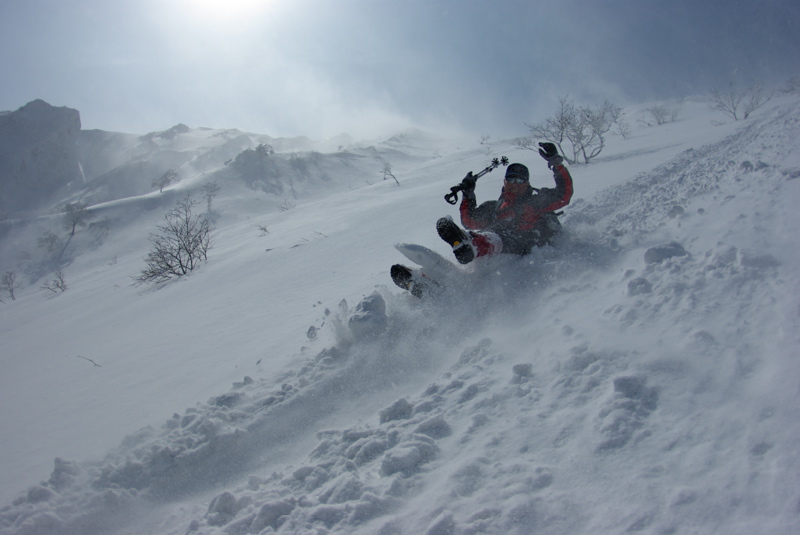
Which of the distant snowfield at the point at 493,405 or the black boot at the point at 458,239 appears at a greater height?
the black boot at the point at 458,239

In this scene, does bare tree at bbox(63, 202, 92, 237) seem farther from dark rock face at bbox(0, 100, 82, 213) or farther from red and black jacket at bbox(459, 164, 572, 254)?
dark rock face at bbox(0, 100, 82, 213)

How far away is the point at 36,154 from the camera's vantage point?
263 ft

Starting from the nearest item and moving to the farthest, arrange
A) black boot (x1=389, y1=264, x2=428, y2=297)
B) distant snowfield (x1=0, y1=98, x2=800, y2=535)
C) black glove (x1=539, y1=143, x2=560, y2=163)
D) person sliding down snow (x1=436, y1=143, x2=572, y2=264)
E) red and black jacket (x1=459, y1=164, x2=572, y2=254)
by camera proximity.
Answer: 1. distant snowfield (x1=0, y1=98, x2=800, y2=535)
2. person sliding down snow (x1=436, y1=143, x2=572, y2=264)
3. black boot (x1=389, y1=264, x2=428, y2=297)
4. red and black jacket (x1=459, y1=164, x2=572, y2=254)
5. black glove (x1=539, y1=143, x2=560, y2=163)

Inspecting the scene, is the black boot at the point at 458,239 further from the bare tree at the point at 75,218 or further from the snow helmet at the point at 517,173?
the bare tree at the point at 75,218

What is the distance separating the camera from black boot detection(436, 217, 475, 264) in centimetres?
337

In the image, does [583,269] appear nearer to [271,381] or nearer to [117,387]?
[271,381]

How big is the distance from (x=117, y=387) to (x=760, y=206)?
5662 mm

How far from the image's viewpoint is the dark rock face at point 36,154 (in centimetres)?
7731

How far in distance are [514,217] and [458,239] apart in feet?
4.49

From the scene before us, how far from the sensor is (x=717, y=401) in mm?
1468

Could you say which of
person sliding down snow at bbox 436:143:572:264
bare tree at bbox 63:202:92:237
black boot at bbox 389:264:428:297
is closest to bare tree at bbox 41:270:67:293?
black boot at bbox 389:264:428:297

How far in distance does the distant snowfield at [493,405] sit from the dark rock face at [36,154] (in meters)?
100

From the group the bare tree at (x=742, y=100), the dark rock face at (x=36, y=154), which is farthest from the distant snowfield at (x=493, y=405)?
the dark rock face at (x=36, y=154)

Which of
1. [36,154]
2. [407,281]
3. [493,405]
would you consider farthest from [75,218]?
[36,154]
